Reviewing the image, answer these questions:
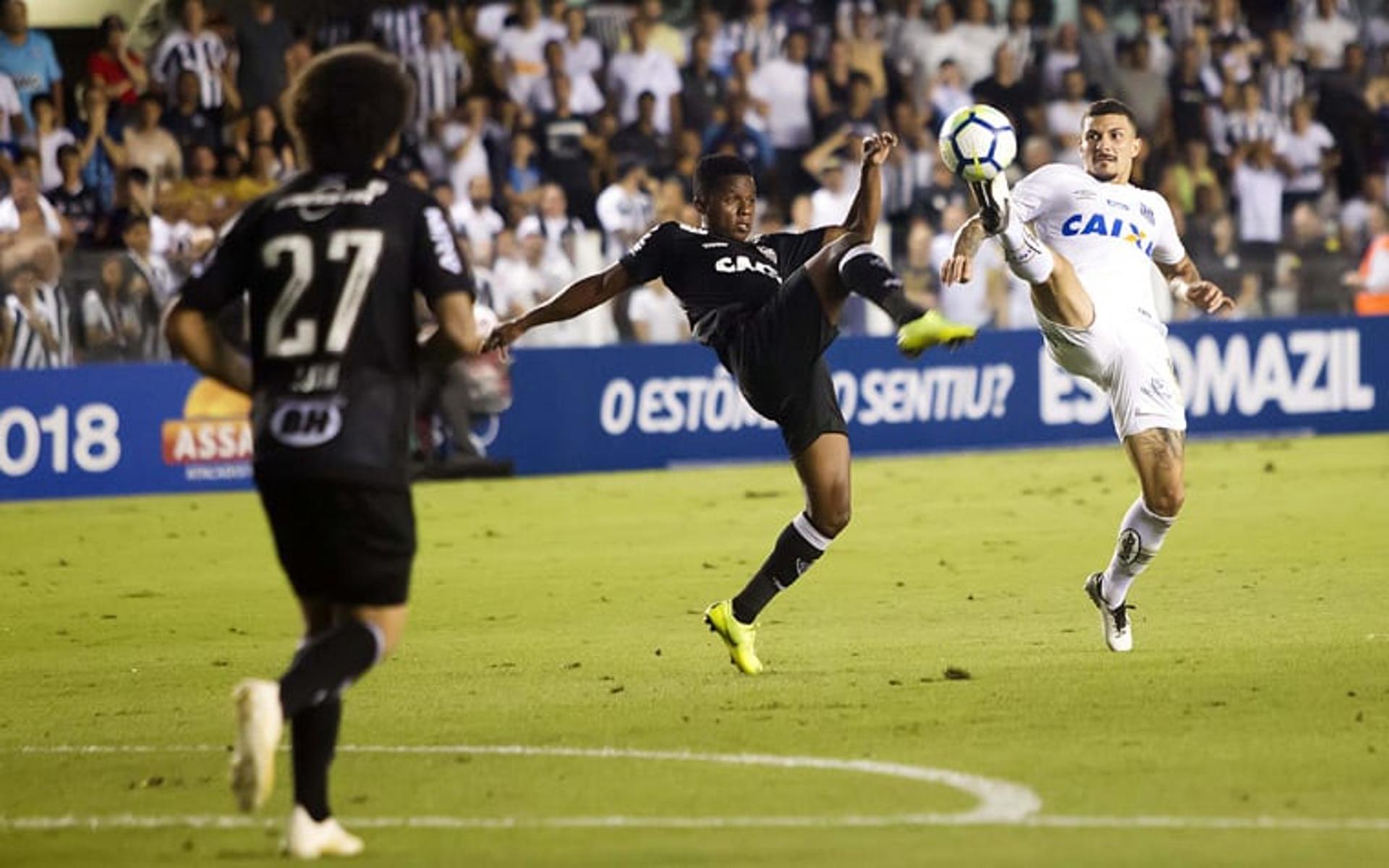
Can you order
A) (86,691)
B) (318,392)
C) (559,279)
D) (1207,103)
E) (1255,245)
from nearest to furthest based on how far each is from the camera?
(318,392) < (86,691) < (559,279) < (1255,245) < (1207,103)

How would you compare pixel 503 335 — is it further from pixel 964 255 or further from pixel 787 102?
pixel 787 102

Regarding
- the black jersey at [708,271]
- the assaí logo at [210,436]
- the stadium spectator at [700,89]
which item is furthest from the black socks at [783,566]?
the stadium spectator at [700,89]

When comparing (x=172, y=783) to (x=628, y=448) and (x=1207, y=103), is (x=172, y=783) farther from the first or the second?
(x=1207, y=103)

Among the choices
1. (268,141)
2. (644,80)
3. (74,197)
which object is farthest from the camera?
(644,80)

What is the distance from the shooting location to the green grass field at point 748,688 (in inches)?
273

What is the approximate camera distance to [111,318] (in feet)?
65.7

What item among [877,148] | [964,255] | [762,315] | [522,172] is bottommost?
[522,172]

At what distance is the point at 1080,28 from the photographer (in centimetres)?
2819

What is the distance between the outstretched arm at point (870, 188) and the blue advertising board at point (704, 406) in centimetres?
1113

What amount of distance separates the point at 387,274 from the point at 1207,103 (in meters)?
22.5

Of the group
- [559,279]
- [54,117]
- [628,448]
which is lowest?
[628,448]

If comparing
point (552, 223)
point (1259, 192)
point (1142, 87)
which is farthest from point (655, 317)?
point (1142, 87)

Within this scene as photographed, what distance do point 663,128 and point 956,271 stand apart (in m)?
15.5

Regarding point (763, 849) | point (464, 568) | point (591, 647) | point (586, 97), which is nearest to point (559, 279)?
point (586, 97)
